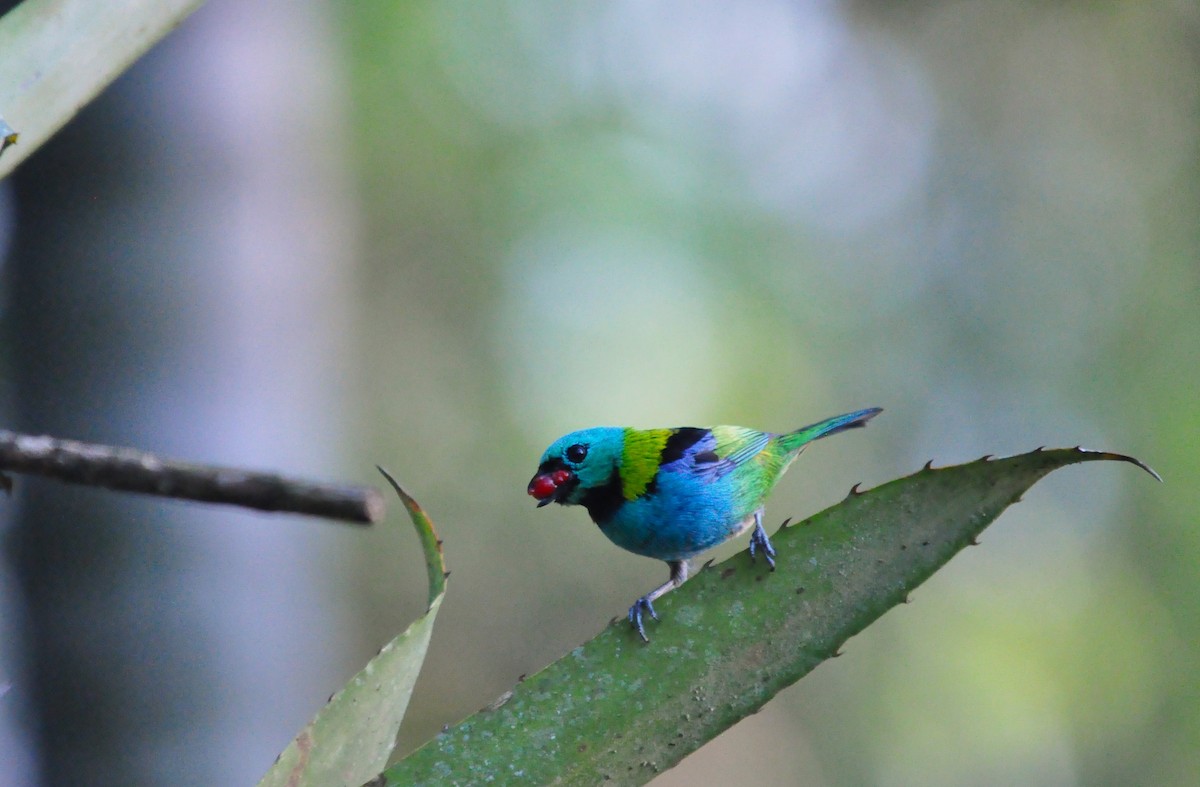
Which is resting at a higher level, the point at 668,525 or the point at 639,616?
the point at 639,616

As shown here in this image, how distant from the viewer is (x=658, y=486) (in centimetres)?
190

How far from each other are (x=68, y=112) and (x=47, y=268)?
→ 119 centimetres

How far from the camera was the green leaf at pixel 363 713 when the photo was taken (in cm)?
99

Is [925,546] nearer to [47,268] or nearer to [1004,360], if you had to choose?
[47,268]

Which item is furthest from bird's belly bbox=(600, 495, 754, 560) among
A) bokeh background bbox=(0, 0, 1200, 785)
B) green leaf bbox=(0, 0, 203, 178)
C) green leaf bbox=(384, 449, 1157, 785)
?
bokeh background bbox=(0, 0, 1200, 785)

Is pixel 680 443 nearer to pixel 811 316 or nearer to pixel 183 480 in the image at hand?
pixel 183 480

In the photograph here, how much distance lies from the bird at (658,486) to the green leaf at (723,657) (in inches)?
29.5

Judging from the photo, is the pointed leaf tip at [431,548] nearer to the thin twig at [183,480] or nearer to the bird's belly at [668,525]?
the thin twig at [183,480]

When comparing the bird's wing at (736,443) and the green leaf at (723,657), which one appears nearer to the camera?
the green leaf at (723,657)

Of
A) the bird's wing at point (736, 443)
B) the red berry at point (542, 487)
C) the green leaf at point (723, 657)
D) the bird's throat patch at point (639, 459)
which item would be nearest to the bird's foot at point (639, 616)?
the green leaf at point (723, 657)

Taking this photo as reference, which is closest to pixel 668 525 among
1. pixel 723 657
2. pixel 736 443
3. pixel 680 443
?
pixel 680 443

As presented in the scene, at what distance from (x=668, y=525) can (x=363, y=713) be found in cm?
94

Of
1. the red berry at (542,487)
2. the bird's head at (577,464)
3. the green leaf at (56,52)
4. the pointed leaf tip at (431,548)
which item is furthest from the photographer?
the bird's head at (577,464)

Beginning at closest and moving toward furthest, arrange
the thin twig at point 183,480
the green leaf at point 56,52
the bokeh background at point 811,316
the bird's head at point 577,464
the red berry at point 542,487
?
the thin twig at point 183,480, the green leaf at point 56,52, the red berry at point 542,487, the bird's head at point 577,464, the bokeh background at point 811,316
